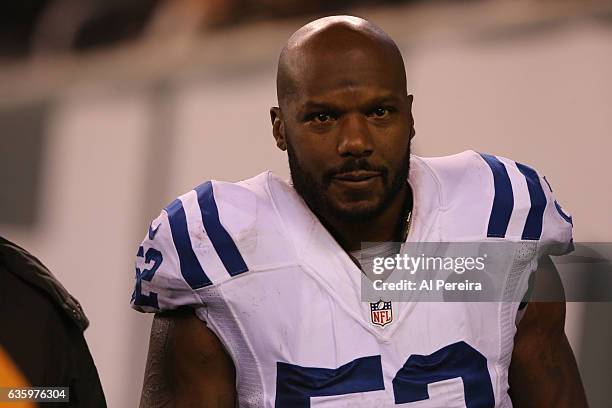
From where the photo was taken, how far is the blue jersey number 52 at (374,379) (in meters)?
1.47

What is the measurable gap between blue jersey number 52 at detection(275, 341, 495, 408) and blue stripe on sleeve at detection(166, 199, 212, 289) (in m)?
0.14

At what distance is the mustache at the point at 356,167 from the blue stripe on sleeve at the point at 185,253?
186 mm

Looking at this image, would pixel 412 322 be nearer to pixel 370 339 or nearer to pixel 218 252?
pixel 370 339

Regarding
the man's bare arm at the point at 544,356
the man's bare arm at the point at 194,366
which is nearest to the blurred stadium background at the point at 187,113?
the man's bare arm at the point at 544,356

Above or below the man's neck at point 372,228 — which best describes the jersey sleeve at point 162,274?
below

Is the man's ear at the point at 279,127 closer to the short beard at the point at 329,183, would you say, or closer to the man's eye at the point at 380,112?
the short beard at the point at 329,183

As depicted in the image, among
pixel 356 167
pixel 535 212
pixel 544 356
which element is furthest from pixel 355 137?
pixel 544 356

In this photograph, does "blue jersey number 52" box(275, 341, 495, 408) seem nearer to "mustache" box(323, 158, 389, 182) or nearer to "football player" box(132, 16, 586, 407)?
"football player" box(132, 16, 586, 407)

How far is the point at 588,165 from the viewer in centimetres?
201

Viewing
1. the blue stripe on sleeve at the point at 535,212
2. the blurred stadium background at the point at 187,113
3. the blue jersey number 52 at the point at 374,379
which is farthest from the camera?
the blurred stadium background at the point at 187,113

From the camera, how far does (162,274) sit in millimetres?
1487

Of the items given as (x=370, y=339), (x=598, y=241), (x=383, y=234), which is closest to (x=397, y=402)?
(x=370, y=339)

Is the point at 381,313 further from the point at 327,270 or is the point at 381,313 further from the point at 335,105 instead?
the point at 335,105

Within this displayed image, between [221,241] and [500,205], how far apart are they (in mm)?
355
